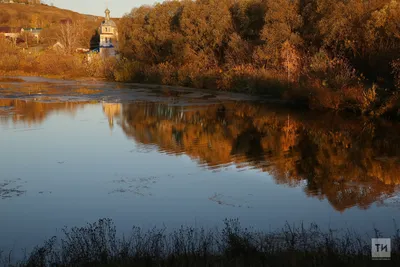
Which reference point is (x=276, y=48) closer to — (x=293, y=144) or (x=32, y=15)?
(x=293, y=144)

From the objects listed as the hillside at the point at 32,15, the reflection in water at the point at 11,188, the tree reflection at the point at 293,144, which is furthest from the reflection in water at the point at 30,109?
the hillside at the point at 32,15

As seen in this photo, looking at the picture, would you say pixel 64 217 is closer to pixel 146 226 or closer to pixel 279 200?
pixel 146 226

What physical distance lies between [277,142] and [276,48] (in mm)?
16528

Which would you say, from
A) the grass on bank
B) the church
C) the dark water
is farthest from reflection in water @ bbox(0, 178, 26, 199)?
the church

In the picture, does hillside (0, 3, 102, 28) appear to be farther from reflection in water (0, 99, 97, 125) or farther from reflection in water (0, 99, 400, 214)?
reflection in water (0, 99, 400, 214)

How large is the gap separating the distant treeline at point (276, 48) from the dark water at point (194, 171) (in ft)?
8.72

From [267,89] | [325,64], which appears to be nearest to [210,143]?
[325,64]

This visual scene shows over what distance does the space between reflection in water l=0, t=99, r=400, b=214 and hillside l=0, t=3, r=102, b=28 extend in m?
112

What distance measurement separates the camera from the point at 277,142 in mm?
16875

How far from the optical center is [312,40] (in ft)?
106

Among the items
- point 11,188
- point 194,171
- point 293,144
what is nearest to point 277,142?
point 293,144

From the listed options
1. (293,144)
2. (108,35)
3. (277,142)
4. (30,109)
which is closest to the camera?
(293,144)

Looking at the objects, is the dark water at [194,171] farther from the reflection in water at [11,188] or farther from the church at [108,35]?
the church at [108,35]

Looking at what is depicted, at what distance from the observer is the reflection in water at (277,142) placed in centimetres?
1138
